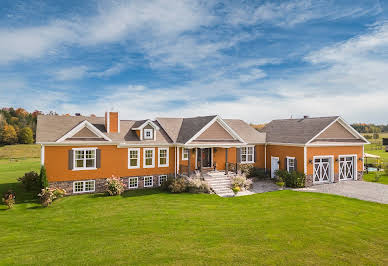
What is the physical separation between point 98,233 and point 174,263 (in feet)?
17.5

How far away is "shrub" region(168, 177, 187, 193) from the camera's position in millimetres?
21953

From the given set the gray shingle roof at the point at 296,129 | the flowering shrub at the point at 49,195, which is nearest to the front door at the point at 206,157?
the gray shingle roof at the point at 296,129

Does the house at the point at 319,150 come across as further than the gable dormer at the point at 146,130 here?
Yes

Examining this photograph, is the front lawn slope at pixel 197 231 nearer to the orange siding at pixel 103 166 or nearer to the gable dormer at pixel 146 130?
the orange siding at pixel 103 166

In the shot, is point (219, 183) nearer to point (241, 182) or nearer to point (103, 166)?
point (241, 182)

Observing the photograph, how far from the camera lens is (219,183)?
23359mm

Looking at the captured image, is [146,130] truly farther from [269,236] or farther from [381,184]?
[381,184]

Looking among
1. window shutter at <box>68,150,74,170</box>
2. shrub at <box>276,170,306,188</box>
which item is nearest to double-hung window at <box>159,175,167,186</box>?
window shutter at <box>68,150,74,170</box>

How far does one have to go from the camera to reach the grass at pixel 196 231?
10.1 m

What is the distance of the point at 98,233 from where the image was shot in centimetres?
1277

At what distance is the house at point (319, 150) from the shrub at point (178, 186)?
37.6 ft

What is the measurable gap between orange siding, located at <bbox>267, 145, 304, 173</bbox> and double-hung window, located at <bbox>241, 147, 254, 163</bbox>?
218 centimetres

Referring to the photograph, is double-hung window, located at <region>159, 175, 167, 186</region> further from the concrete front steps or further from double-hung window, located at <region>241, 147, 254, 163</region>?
double-hung window, located at <region>241, 147, 254, 163</region>

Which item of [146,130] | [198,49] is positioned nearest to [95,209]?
[146,130]
